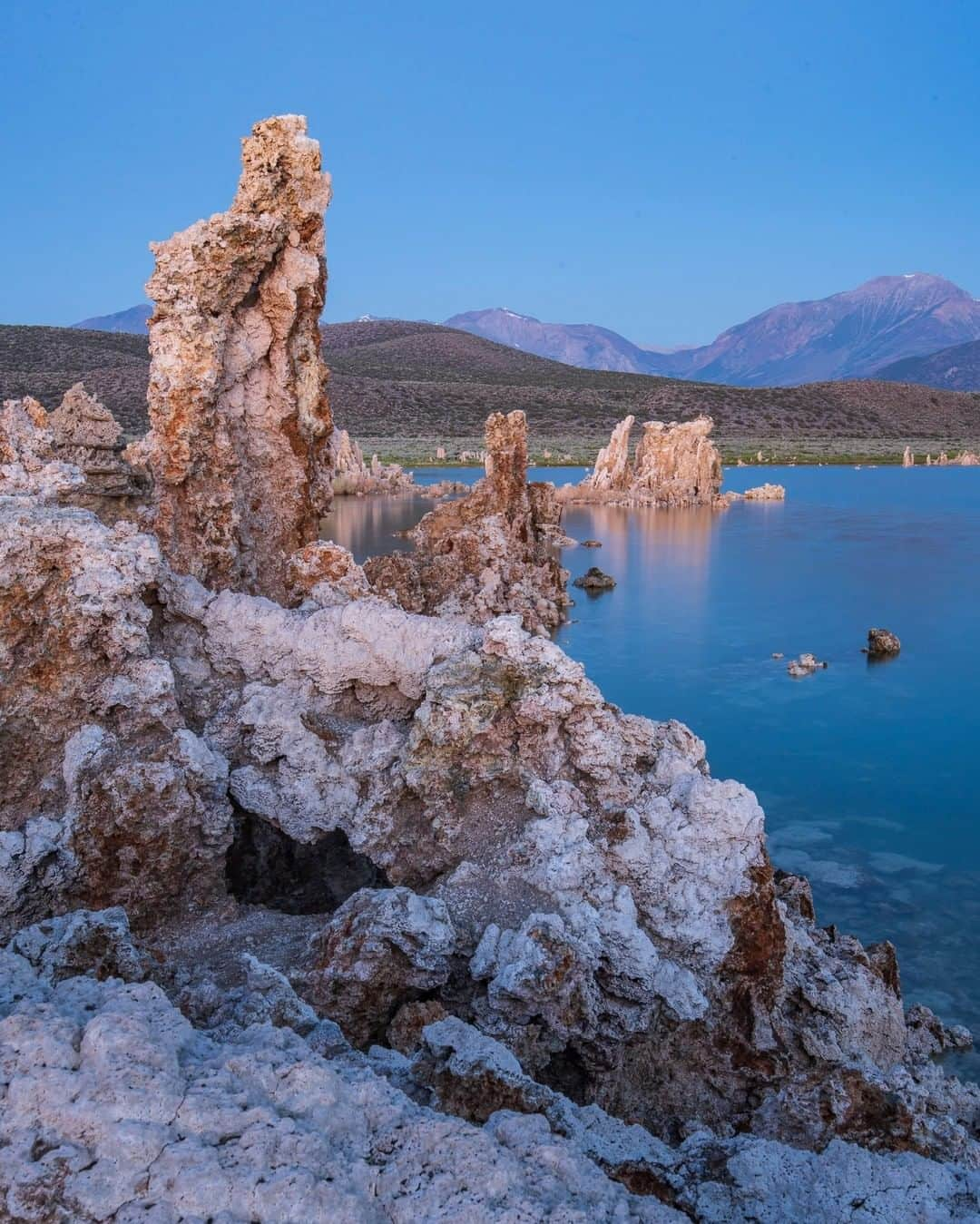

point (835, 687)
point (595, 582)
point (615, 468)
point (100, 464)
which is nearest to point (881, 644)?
point (835, 687)

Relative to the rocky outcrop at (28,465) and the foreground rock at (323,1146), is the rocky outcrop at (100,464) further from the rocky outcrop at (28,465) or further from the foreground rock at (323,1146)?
the foreground rock at (323,1146)

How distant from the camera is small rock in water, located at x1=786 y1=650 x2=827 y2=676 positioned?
12516mm

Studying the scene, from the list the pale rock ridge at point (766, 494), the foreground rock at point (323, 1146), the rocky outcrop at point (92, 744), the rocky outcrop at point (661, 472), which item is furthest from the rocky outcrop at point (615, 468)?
the foreground rock at point (323, 1146)

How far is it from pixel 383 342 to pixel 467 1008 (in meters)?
111

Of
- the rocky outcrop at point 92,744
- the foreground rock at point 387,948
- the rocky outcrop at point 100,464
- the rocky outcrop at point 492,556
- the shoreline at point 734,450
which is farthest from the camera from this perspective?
the shoreline at point 734,450

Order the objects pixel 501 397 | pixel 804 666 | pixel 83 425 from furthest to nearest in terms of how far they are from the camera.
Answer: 1. pixel 501 397
2. pixel 804 666
3. pixel 83 425

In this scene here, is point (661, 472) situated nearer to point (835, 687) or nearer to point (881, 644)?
point (881, 644)

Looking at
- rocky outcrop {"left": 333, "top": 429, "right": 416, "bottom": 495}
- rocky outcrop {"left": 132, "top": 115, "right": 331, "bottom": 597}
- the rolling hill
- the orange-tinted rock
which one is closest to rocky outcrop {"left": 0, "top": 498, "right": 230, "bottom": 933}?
rocky outcrop {"left": 132, "top": 115, "right": 331, "bottom": 597}

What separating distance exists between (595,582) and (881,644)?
19.7 ft

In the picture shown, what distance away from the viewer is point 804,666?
12641 millimetres

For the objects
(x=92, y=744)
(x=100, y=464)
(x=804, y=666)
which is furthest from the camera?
(x=804, y=666)

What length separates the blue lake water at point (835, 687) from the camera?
22.2 feet

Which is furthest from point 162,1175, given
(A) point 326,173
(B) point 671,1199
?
(A) point 326,173

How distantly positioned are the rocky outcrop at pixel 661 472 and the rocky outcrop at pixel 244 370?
29.1 m
